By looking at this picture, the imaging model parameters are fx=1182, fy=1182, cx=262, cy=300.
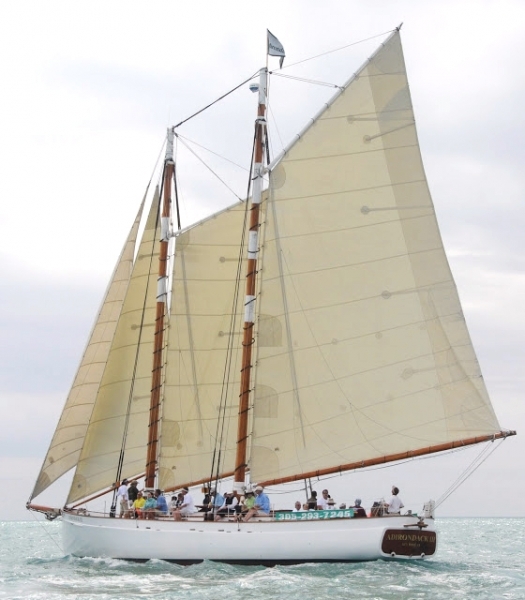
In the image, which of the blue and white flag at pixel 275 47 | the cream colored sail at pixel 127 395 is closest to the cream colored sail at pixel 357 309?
the blue and white flag at pixel 275 47

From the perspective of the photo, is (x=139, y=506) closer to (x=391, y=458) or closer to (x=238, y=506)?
(x=238, y=506)

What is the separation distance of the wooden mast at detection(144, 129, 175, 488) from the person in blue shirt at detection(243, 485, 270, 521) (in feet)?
24.2

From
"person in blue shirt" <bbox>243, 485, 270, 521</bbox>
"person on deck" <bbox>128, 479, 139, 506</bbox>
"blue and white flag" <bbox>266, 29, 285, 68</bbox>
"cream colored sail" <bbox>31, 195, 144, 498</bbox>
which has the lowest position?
"person in blue shirt" <bbox>243, 485, 270, 521</bbox>

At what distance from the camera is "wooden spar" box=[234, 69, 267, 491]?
42000mm

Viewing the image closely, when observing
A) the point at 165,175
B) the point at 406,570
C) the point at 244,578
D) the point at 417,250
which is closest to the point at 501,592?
the point at 406,570

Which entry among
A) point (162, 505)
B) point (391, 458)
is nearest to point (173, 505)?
point (162, 505)

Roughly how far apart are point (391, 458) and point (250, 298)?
7.86 metres

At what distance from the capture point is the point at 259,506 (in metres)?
39.3

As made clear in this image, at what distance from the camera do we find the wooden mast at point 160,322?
45906mm

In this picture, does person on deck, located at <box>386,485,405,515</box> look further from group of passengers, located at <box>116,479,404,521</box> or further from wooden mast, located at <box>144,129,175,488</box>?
wooden mast, located at <box>144,129,175,488</box>

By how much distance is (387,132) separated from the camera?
41.5m

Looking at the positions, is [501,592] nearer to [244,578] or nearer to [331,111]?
[244,578]

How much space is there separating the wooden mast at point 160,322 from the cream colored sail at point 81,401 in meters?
1.62

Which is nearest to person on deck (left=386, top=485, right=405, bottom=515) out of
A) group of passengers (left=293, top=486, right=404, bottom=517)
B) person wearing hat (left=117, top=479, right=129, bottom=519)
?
group of passengers (left=293, top=486, right=404, bottom=517)
